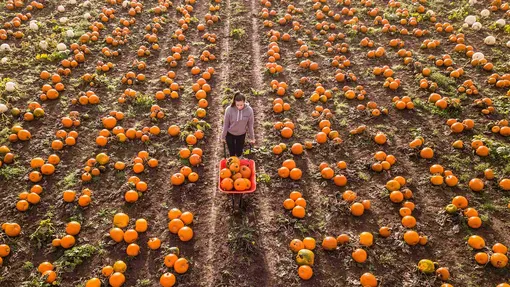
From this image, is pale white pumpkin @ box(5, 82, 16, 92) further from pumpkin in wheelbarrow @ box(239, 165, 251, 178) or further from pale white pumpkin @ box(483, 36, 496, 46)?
pale white pumpkin @ box(483, 36, 496, 46)

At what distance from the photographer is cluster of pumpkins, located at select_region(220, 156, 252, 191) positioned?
632 cm

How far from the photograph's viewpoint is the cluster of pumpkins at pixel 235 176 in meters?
6.32

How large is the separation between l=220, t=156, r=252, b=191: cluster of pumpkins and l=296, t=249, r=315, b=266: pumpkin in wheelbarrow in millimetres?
A: 1676

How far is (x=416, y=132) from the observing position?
29.5 ft

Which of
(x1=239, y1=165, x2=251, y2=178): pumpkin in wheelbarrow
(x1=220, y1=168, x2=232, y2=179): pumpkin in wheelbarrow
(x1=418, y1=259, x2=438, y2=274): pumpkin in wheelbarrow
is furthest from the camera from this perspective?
(x1=239, y1=165, x2=251, y2=178): pumpkin in wheelbarrow

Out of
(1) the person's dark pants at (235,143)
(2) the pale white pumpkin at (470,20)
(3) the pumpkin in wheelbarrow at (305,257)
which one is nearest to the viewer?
(3) the pumpkin in wheelbarrow at (305,257)

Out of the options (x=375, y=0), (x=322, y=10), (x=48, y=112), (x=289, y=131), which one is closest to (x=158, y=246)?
(x=289, y=131)

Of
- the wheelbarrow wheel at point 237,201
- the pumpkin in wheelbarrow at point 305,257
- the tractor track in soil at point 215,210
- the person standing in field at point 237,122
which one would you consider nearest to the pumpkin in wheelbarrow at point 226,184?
the wheelbarrow wheel at point 237,201

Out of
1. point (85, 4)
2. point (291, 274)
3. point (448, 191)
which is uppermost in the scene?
point (85, 4)

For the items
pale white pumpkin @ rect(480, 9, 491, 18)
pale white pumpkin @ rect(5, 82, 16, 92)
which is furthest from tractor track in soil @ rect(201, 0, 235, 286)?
pale white pumpkin @ rect(480, 9, 491, 18)

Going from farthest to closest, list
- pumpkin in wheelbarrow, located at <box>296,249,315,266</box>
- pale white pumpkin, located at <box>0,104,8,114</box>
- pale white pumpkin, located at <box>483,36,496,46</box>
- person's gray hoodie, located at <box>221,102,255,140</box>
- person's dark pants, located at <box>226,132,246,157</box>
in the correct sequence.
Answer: pale white pumpkin, located at <box>483,36,496,46</box> < pale white pumpkin, located at <box>0,104,8,114</box> < person's dark pants, located at <box>226,132,246,157</box> < person's gray hoodie, located at <box>221,102,255,140</box> < pumpkin in wheelbarrow, located at <box>296,249,315,266</box>

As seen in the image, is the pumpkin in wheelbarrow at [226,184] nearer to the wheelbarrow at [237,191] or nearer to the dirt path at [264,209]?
the wheelbarrow at [237,191]

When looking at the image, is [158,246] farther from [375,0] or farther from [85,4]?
[375,0]

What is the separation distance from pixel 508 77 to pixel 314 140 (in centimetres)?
693
